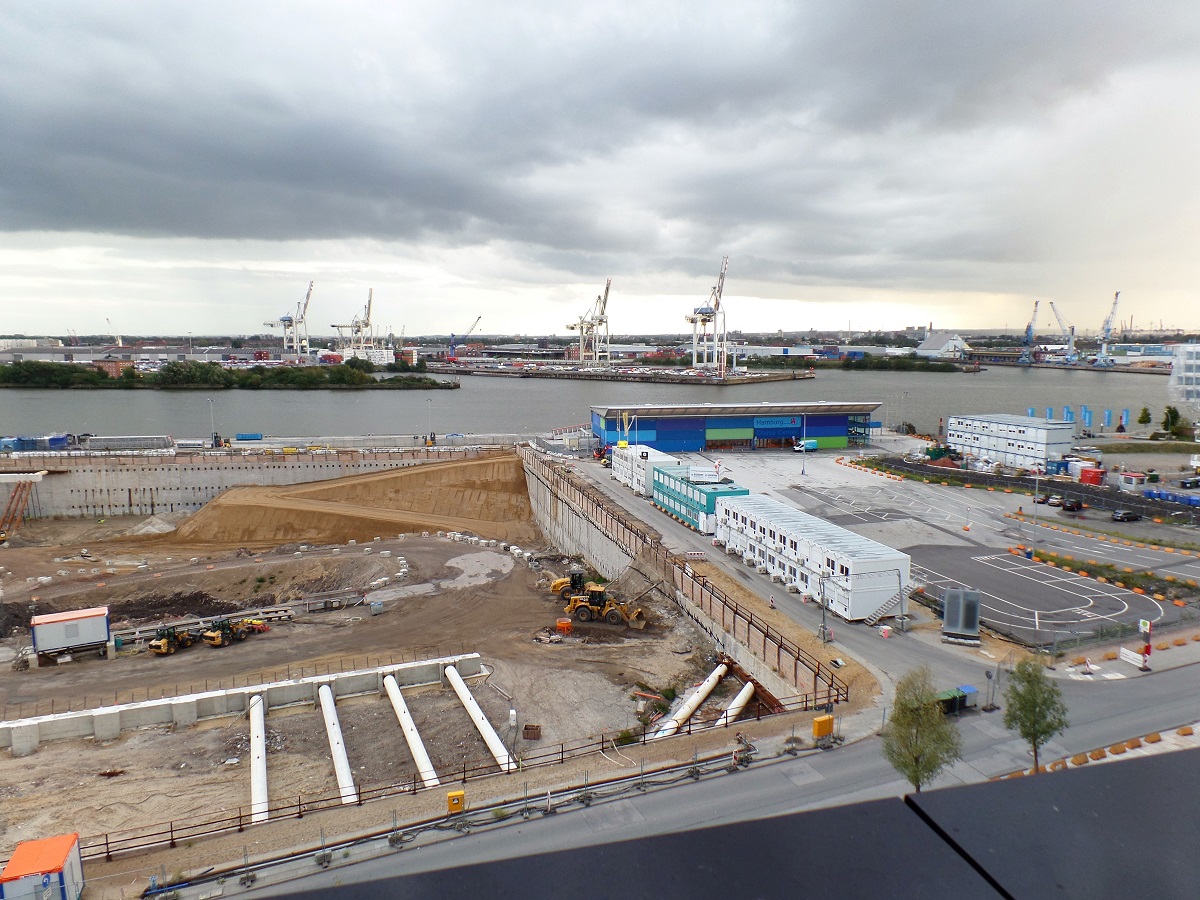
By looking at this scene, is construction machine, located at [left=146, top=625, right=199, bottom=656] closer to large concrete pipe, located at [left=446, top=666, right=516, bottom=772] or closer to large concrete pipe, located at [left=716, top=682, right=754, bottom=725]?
large concrete pipe, located at [left=446, top=666, right=516, bottom=772]

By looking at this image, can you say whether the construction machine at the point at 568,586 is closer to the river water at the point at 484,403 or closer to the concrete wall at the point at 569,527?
the concrete wall at the point at 569,527

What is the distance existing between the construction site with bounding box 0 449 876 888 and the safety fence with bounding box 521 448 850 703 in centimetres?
6

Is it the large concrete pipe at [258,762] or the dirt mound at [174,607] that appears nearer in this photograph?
the large concrete pipe at [258,762]

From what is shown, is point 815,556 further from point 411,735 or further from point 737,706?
point 411,735

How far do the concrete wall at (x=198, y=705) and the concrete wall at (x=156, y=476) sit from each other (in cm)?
1950

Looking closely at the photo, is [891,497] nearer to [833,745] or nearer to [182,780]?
[833,745]

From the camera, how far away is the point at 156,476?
30.9 metres

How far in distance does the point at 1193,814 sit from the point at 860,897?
0.88 metres

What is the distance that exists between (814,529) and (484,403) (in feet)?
170

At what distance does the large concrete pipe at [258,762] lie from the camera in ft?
30.9

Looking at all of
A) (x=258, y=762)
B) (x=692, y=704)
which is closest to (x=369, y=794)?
(x=258, y=762)

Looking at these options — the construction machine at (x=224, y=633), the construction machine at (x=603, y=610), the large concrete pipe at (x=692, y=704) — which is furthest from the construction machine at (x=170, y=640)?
the large concrete pipe at (x=692, y=704)

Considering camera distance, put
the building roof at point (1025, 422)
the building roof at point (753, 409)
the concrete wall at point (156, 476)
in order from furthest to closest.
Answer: the building roof at point (753, 409) → the concrete wall at point (156, 476) → the building roof at point (1025, 422)

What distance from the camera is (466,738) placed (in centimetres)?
1159
